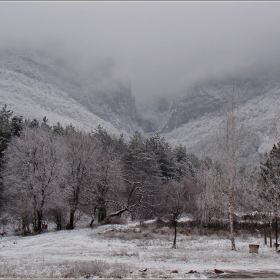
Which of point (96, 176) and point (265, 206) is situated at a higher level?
point (96, 176)

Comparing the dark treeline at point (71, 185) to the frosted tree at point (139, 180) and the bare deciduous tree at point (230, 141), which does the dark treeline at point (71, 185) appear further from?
the bare deciduous tree at point (230, 141)

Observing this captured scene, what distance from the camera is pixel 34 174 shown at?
31188mm

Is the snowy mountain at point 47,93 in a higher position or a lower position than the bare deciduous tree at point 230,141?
higher

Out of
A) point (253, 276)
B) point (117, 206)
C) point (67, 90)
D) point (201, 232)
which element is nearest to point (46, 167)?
point (117, 206)

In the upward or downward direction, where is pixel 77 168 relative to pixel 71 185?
upward

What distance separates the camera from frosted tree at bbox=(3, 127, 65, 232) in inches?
1212

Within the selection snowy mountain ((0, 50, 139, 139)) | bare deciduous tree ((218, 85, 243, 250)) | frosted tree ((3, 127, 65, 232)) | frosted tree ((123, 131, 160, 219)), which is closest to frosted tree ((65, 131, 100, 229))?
frosted tree ((3, 127, 65, 232))

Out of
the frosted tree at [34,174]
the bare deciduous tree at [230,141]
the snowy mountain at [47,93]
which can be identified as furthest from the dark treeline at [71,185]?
the snowy mountain at [47,93]

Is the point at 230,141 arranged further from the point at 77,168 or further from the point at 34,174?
the point at 34,174

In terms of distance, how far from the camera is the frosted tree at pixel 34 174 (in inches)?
1212

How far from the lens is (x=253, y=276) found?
10.6 metres

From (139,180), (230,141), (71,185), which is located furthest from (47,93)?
(230,141)

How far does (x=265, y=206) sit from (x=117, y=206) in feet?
67.0

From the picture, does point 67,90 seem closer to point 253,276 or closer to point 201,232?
point 201,232
